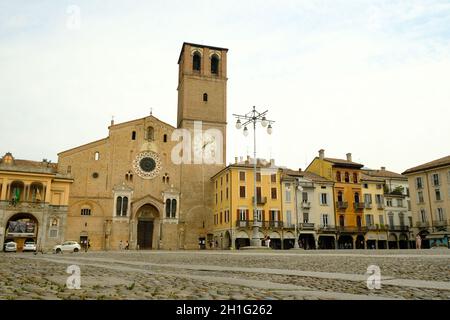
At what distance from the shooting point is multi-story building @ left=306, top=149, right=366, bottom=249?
50.5m

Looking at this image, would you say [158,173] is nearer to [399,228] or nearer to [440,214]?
[399,228]

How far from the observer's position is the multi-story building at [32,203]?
41094 mm

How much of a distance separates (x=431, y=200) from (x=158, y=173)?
32921 mm

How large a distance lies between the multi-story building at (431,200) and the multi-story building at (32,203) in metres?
41.4

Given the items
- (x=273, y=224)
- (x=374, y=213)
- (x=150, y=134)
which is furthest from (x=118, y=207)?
(x=374, y=213)

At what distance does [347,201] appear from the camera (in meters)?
51.6

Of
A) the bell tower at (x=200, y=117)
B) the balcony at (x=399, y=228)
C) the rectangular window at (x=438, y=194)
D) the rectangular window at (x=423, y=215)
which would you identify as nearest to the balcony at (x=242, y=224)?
the bell tower at (x=200, y=117)

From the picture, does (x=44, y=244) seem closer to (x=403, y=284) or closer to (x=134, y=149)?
(x=134, y=149)

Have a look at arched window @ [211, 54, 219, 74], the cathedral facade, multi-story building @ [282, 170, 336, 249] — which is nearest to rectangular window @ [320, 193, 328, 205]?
multi-story building @ [282, 170, 336, 249]

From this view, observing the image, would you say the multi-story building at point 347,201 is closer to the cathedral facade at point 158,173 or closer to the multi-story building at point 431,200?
the multi-story building at point 431,200

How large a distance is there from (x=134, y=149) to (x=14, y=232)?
51.8 feet
